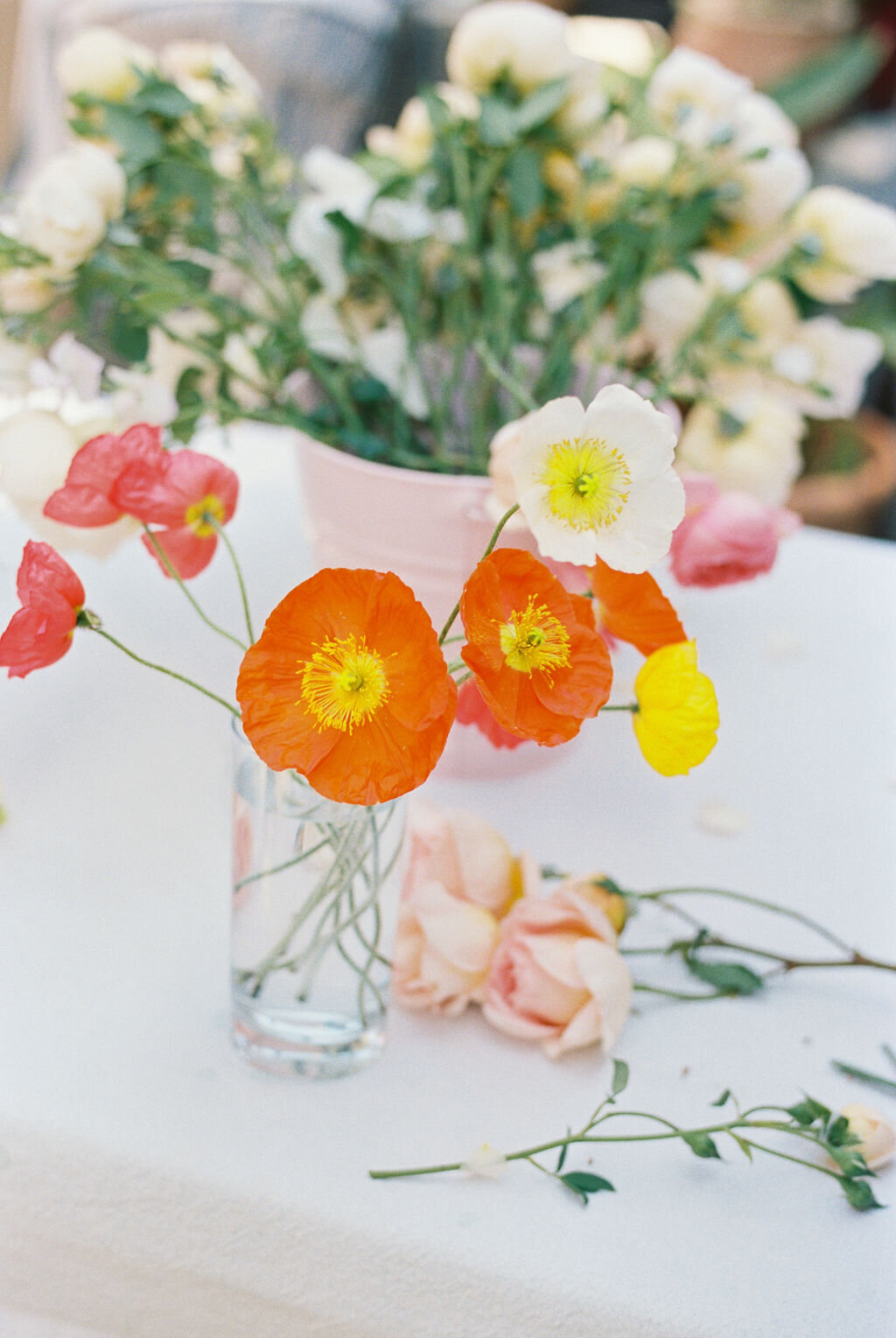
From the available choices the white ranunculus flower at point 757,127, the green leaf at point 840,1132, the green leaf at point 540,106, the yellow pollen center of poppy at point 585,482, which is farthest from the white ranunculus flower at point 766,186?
the green leaf at point 840,1132

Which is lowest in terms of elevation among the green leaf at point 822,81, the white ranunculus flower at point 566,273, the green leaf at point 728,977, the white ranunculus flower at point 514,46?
the green leaf at point 728,977

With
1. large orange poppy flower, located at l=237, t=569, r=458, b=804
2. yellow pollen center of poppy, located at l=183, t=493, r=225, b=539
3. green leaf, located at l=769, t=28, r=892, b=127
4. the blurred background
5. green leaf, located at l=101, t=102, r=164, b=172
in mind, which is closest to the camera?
large orange poppy flower, located at l=237, t=569, r=458, b=804

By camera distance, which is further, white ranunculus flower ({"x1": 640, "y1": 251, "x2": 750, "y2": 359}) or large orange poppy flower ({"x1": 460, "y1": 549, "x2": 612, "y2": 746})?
white ranunculus flower ({"x1": 640, "y1": 251, "x2": 750, "y2": 359})

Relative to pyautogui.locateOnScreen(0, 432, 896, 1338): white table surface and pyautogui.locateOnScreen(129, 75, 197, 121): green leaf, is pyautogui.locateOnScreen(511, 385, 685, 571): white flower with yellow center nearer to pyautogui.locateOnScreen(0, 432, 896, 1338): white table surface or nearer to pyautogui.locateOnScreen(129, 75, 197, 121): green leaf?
pyautogui.locateOnScreen(0, 432, 896, 1338): white table surface

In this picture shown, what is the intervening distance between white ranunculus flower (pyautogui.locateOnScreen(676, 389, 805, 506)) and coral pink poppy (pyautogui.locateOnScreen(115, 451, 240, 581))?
373mm

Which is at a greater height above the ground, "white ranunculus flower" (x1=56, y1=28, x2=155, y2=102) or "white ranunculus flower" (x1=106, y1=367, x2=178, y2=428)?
"white ranunculus flower" (x1=56, y1=28, x2=155, y2=102)

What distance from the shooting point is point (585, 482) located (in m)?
0.38

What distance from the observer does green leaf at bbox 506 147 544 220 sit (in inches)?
28.2

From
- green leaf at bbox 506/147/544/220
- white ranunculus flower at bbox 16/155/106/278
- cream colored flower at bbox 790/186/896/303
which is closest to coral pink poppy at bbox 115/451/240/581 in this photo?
white ranunculus flower at bbox 16/155/106/278

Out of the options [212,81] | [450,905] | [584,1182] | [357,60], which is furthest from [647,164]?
[357,60]

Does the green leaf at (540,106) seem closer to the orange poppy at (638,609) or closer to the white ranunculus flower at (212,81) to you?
the white ranunculus flower at (212,81)

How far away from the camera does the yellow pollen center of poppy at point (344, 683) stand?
37 centimetres

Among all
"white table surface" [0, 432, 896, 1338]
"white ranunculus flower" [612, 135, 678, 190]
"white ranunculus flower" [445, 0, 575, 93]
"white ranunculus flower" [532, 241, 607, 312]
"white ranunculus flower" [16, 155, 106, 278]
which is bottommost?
"white table surface" [0, 432, 896, 1338]

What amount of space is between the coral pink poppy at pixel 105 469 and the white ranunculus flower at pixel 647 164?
1.42 ft
